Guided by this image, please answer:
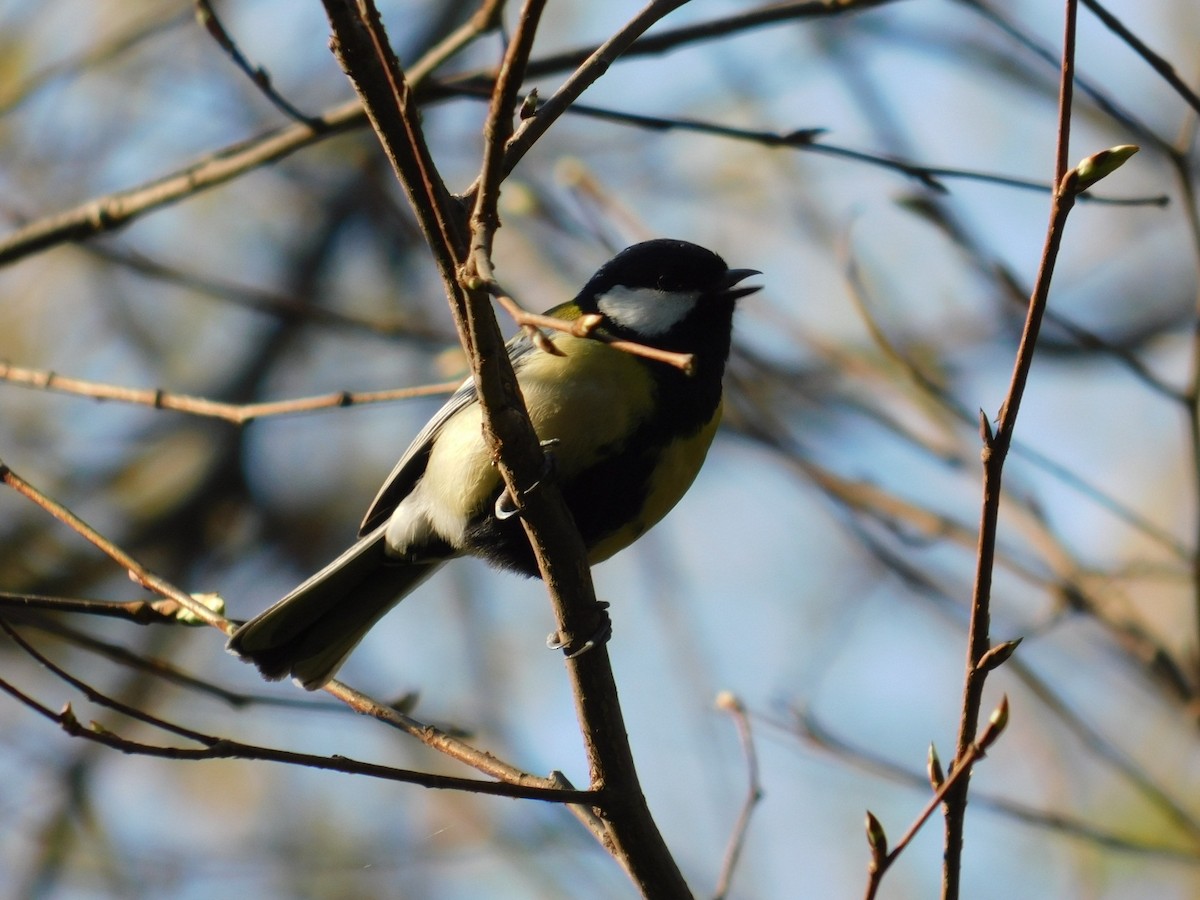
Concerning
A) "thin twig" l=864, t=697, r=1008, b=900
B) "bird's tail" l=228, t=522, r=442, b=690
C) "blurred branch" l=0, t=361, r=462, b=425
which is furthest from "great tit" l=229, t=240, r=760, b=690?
"thin twig" l=864, t=697, r=1008, b=900

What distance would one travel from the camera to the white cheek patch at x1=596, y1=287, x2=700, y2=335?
360cm

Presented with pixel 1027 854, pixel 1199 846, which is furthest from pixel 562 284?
pixel 1027 854

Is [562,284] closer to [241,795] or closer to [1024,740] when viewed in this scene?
[1024,740]

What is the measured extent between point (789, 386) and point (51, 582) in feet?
12.2

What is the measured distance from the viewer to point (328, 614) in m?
3.56

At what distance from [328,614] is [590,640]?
133 cm

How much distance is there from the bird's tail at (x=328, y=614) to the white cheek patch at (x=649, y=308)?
36.3 inches

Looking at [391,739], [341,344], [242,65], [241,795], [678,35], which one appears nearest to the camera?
[242,65]

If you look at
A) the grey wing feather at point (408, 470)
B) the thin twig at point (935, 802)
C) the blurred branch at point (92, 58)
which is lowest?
the thin twig at point (935, 802)

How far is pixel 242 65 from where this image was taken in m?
3.03

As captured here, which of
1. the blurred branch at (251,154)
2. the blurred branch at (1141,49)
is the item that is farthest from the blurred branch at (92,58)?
the blurred branch at (1141,49)

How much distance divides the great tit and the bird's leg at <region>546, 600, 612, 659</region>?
1.35 ft

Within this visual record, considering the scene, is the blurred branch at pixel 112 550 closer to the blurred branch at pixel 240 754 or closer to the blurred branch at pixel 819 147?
the blurred branch at pixel 240 754

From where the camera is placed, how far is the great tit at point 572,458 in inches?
123
